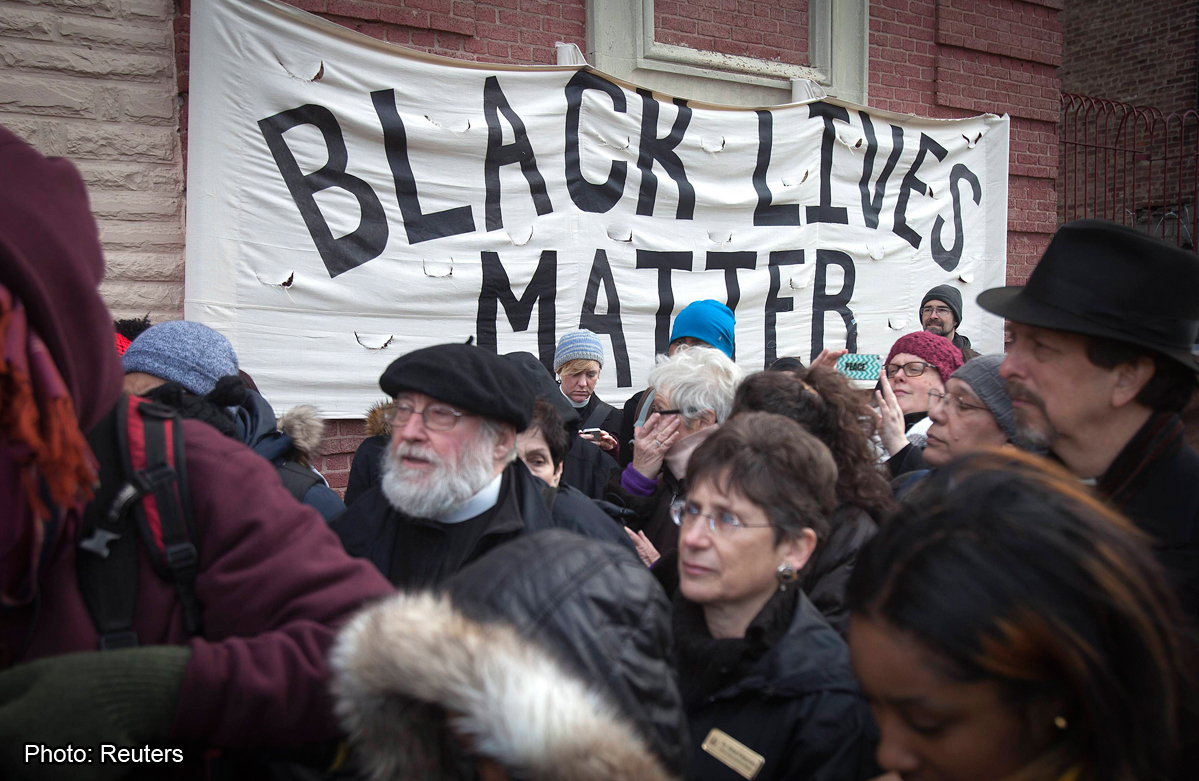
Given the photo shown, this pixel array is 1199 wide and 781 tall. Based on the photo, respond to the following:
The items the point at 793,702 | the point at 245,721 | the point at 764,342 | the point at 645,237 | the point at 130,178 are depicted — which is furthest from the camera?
the point at 764,342

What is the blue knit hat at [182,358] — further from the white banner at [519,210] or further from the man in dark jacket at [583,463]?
the white banner at [519,210]

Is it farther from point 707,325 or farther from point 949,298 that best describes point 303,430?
point 949,298

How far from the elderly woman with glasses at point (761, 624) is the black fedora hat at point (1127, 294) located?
2.03 ft

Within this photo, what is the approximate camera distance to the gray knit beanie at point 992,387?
259 cm

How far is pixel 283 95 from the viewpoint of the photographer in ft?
13.3

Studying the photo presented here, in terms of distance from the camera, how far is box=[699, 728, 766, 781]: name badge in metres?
1.55

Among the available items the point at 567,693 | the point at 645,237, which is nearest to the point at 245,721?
the point at 567,693

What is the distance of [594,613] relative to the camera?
1.09 m

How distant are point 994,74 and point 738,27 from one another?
244 cm

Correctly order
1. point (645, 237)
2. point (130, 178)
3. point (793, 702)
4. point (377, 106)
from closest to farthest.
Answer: point (793, 702)
point (130, 178)
point (377, 106)
point (645, 237)

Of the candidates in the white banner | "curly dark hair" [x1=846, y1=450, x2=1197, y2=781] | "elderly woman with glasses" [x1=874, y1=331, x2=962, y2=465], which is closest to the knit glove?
"curly dark hair" [x1=846, y1=450, x2=1197, y2=781]

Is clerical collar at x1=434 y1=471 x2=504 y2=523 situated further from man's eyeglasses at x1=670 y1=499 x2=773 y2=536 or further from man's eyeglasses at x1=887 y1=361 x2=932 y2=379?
man's eyeglasses at x1=887 y1=361 x2=932 y2=379

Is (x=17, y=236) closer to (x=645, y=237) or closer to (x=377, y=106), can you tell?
(x=377, y=106)

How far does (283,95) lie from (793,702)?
3.69 m
